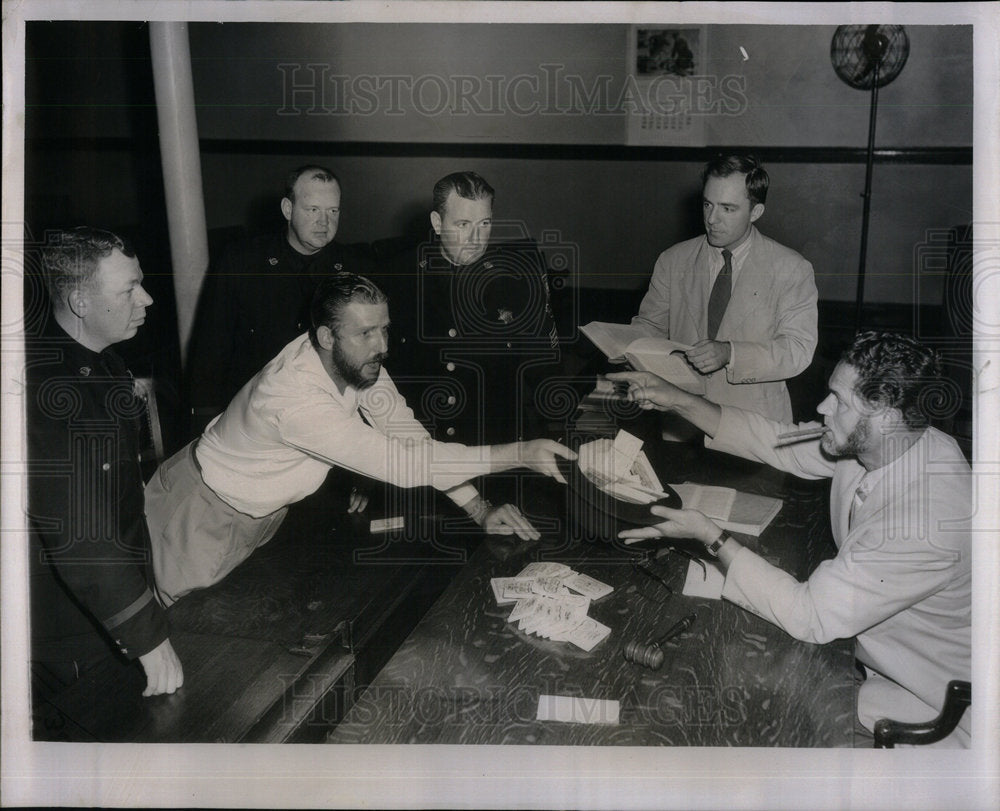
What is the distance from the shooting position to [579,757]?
1669 mm

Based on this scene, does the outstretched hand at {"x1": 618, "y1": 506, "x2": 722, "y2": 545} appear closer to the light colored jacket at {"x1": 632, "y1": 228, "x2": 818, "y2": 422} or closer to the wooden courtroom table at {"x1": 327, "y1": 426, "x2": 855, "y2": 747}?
the wooden courtroom table at {"x1": 327, "y1": 426, "x2": 855, "y2": 747}

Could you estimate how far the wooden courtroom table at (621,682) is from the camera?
1.51 m

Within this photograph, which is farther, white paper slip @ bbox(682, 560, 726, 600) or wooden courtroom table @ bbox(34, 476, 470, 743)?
white paper slip @ bbox(682, 560, 726, 600)

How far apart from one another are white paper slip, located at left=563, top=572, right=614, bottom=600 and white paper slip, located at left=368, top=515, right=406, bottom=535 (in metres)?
0.62

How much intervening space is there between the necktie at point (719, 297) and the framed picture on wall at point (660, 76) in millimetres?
433

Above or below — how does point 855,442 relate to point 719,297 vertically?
below

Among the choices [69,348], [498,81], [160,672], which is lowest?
[160,672]

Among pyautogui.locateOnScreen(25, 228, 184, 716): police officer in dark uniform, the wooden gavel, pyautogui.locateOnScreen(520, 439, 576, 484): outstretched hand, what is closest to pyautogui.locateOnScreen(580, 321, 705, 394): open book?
pyautogui.locateOnScreen(520, 439, 576, 484): outstretched hand

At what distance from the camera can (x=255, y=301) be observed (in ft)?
7.59

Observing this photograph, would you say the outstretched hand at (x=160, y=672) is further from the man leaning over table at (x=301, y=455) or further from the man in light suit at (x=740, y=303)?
the man in light suit at (x=740, y=303)

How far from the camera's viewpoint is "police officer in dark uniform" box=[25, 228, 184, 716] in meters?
1.81

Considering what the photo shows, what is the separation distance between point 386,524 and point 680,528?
0.91 metres

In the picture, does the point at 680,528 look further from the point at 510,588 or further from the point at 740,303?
the point at 740,303

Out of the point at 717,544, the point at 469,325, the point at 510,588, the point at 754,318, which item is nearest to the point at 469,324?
the point at 469,325
